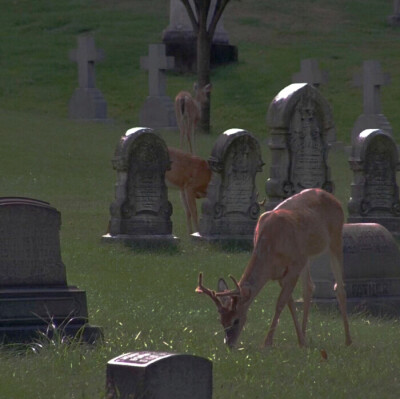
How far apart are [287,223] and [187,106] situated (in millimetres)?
15987

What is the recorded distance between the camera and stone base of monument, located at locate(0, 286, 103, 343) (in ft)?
31.1

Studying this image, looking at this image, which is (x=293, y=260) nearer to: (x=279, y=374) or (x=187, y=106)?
(x=279, y=374)

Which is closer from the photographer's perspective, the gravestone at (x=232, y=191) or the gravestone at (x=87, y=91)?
the gravestone at (x=232, y=191)

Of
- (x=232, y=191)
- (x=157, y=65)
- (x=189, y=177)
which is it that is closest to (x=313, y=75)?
(x=157, y=65)

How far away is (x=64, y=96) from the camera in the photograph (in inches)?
1435

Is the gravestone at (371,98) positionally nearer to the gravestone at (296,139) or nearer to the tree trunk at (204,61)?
the tree trunk at (204,61)

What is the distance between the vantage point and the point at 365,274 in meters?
12.5

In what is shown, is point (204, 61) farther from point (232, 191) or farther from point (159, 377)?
point (159, 377)

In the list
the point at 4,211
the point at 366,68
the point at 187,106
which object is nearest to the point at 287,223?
the point at 4,211

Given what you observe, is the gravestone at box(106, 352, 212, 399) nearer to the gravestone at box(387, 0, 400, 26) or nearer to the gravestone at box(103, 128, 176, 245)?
the gravestone at box(103, 128, 176, 245)

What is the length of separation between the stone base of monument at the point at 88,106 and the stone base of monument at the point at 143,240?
15549mm

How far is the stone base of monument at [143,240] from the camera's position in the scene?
16.3m

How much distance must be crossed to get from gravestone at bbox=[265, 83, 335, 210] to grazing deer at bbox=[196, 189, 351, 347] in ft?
21.1

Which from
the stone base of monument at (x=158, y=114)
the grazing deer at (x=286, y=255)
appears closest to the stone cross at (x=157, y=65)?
the stone base of monument at (x=158, y=114)
